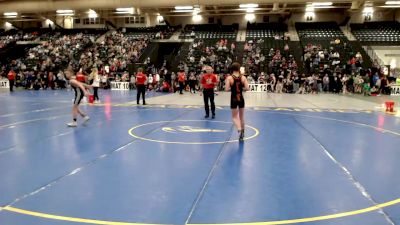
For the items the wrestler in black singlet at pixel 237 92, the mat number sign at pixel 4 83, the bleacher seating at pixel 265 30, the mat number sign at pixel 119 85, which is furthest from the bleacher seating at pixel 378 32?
the mat number sign at pixel 4 83

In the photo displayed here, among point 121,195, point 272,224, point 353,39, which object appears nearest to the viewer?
point 272,224

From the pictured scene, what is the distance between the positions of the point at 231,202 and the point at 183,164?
5.84ft

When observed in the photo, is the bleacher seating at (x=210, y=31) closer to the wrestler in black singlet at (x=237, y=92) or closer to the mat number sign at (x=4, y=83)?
the mat number sign at (x=4, y=83)

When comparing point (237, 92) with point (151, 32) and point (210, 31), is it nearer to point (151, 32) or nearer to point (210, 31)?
point (210, 31)

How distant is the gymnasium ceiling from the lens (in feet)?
109

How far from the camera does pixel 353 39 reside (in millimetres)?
33906

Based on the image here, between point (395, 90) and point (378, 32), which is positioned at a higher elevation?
point (378, 32)

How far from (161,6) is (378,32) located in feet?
68.0

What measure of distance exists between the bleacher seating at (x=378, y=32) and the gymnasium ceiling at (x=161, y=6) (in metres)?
1.79

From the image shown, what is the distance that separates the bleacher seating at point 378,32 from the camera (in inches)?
1286

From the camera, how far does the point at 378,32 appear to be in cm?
3453

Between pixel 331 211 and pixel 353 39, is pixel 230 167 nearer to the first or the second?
pixel 331 211

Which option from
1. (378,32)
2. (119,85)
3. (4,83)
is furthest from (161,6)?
(378,32)

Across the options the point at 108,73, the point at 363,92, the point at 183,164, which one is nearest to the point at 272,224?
the point at 183,164
